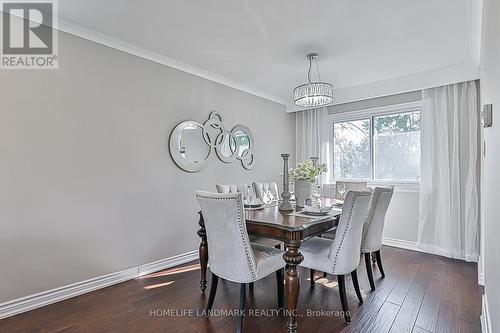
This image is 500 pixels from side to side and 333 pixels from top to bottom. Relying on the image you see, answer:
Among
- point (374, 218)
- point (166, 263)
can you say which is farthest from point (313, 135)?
point (166, 263)

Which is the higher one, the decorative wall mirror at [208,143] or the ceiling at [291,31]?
the ceiling at [291,31]

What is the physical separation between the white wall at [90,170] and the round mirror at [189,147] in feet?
0.31

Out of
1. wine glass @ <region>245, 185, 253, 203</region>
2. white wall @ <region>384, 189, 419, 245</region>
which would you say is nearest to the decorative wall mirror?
wine glass @ <region>245, 185, 253, 203</region>

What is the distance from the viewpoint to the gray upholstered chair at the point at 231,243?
5.96ft

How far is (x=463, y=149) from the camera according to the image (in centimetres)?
345

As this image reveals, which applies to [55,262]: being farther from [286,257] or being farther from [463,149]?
[463,149]

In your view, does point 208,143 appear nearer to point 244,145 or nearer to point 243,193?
point 244,145

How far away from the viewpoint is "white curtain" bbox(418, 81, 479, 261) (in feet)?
10.9

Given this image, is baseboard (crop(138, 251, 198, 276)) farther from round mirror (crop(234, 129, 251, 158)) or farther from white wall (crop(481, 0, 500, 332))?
white wall (crop(481, 0, 500, 332))

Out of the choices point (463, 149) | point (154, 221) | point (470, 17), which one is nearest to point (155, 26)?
point (154, 221)

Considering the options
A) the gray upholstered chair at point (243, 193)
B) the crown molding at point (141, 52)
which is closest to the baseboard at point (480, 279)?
the gray upholstered chair at point (243, 193)

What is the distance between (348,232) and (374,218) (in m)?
0.74

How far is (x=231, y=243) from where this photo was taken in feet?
6.17

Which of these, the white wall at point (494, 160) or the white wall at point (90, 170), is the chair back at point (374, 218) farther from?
the white wall at point (90, 170)
